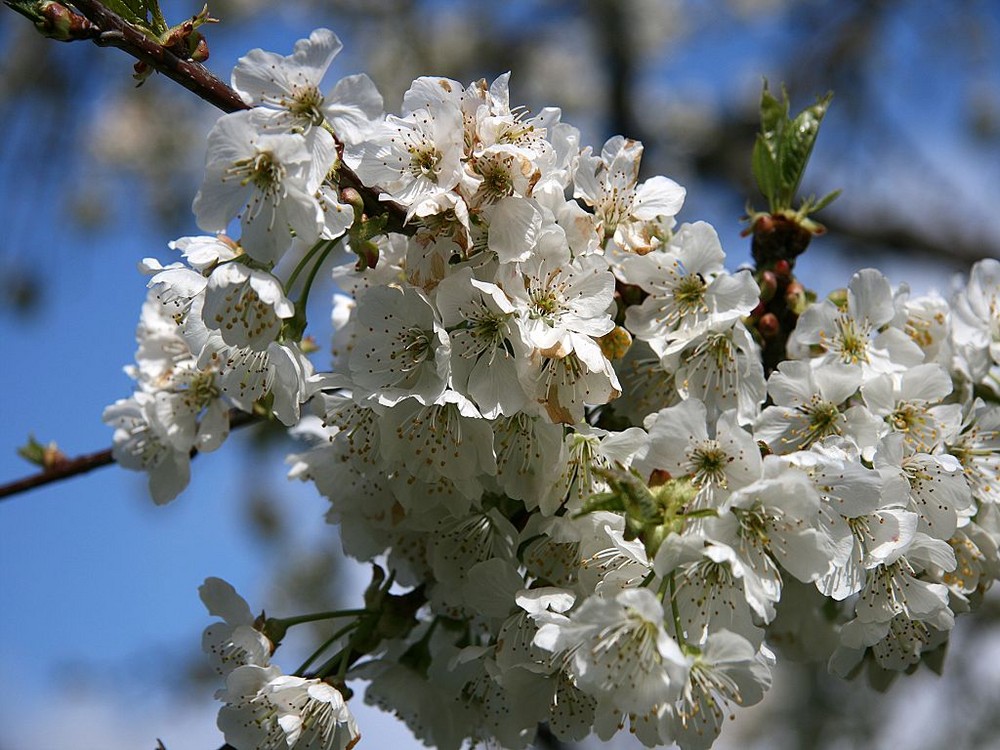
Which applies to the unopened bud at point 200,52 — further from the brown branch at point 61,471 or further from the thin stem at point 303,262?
the brown branch at point 61,471

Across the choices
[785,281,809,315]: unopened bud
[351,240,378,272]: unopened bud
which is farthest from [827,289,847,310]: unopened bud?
Result: [351,240,378,272]: unopened bud

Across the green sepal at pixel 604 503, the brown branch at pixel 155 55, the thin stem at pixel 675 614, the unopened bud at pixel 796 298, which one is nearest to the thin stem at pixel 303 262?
the brown branch at pixel 155 55

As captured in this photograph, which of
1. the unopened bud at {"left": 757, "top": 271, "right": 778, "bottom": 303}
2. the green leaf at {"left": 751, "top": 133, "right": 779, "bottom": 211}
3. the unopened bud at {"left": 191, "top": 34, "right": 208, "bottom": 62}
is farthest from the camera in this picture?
the green leaf at {"left": 751, "top": 133, "right": 779, "bottom": 211}

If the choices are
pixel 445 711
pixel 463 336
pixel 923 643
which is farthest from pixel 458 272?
pixel 923 643

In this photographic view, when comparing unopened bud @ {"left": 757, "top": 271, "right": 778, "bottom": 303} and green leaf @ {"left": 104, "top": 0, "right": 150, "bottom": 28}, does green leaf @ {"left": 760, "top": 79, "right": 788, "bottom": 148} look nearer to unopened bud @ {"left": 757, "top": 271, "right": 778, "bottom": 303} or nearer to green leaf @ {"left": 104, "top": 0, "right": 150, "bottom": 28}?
unopened bud @ {"left": 757, "top": 271, "right": 778, "bottom": 303}

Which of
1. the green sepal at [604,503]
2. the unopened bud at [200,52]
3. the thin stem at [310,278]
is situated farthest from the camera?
the thin stem at [310,278]

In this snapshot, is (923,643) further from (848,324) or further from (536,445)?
(536,445)

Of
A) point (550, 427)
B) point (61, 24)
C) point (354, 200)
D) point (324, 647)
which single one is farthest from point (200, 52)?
point (324, 647)

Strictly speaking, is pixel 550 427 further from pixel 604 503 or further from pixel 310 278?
pixel 310 278

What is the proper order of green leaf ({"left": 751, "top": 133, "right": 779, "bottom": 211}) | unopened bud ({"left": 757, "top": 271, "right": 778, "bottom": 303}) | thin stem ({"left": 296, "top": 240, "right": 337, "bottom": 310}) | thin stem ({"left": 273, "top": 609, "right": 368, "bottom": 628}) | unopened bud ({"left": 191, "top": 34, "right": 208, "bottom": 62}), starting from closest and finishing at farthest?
unopened bud ({"left": 191, "top": 34, "right": 208, "bottom": 62}), thin stem ({"left": 296, "top": 240, "right": 337, "bottom": 310}), thin stem ({"left": 273, "top": 609, "right": 368, "bottom": 628}), unopened bud ({"left": 757, "top": 271, "right": 778, "bottom": 303}), green leaf ({"left": 751, "top": 133, "right": 779, "bottom": 211})
